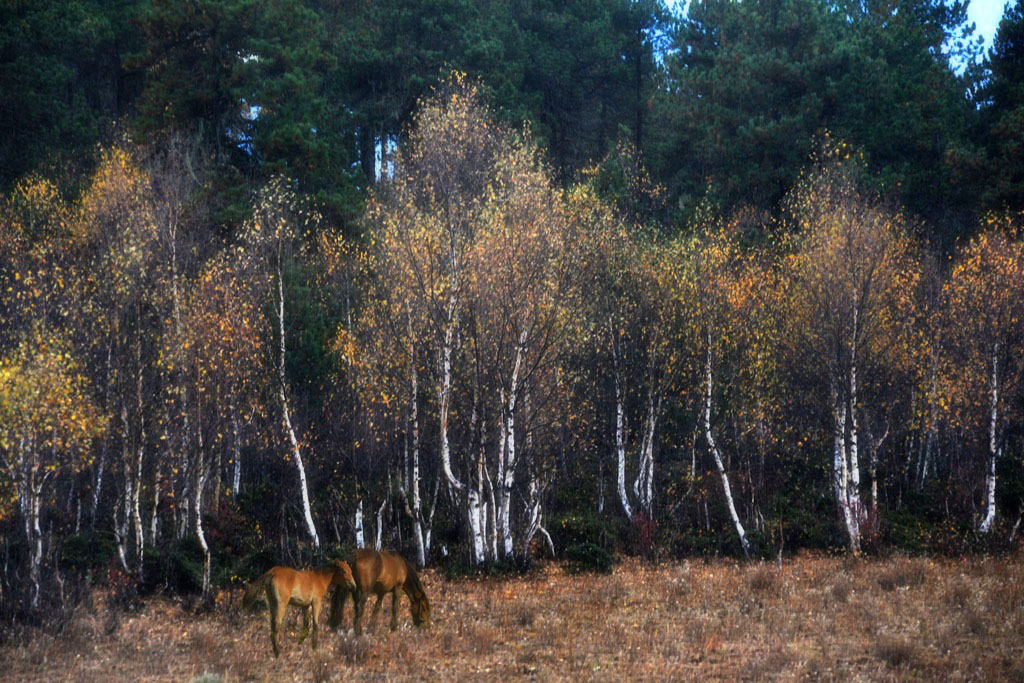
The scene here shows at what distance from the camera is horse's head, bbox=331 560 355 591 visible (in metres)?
14.1

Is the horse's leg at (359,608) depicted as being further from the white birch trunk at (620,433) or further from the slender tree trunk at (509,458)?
the white birch trunk at (620,433)

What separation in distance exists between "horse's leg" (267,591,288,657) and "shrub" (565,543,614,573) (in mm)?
9752

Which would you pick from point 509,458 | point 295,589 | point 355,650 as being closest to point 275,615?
point 295,589

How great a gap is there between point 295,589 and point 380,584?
57.2 inches

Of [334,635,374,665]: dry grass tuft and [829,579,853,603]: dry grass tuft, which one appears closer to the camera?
[334,635,374,665]: dry grass tuft

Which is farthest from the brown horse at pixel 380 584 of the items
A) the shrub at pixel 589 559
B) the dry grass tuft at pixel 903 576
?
the dry grass tuft at pixel 903 576

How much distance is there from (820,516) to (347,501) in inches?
550

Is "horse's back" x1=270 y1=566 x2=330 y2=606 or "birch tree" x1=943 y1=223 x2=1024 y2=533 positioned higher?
"birch tree" x1=943 y1=223 x2=1024 y2=533

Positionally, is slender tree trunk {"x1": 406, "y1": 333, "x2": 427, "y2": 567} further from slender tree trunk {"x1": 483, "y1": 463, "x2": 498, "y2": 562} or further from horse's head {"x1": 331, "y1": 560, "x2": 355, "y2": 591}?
horse's head {"x1": 331, "y1": 560, "x2": 355, "y2": 591}

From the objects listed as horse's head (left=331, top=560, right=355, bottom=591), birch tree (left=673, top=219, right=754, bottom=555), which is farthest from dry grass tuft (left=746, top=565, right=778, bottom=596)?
horse's head (left=331, top=560, right=355, bottom=591)

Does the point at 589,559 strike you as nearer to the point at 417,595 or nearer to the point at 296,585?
the point at 417,595

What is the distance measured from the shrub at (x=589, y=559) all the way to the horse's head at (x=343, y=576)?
8.85 m

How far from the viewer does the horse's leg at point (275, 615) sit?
1329cm

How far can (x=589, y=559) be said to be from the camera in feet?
73.7
